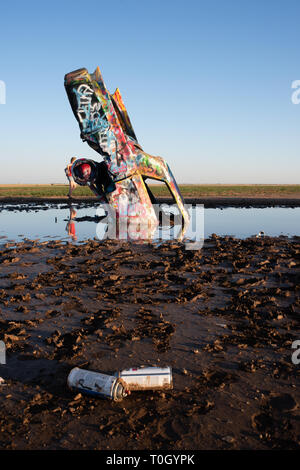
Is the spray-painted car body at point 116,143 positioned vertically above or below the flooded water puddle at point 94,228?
above

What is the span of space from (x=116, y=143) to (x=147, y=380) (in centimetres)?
1601

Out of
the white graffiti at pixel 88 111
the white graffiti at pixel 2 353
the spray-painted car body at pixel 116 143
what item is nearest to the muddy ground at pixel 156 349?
the white graffiti at pixel 2 353

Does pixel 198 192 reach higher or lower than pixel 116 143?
lower

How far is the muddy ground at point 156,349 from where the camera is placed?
176 inches

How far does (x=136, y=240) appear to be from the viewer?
17750 mm

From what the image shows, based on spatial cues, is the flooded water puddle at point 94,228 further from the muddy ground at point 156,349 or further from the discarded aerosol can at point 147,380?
the discarded aerosol can at point 147,380

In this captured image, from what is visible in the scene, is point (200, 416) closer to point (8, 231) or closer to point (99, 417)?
point (99, 417)

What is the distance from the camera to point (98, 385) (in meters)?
5.07

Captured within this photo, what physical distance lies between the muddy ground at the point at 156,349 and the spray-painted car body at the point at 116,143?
8224 mm

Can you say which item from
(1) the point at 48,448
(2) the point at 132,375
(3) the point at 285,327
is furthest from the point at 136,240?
(1) the point at 48,448

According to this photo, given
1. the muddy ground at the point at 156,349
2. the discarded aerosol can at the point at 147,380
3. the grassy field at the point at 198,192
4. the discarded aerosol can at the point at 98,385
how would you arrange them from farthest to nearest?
1. the grassy field at the point at 198,192
2. the discarded aerosol can at the point at 147,380
3. the discarded aerosol can at the point at 98,385
4. the muddy ground at the point at 156,349

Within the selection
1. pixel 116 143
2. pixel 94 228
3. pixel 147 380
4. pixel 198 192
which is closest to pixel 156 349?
pixel 147 380

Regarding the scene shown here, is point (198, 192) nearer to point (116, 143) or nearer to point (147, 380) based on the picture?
point (116, 143)

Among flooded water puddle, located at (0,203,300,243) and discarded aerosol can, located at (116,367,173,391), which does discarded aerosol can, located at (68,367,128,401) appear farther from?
flooded water puddle, located at (0,203,300,243)
